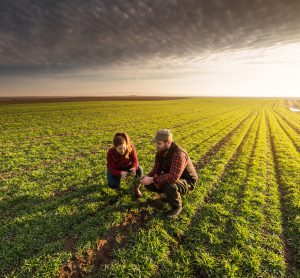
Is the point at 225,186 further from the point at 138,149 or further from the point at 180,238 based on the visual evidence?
the point at 138,149

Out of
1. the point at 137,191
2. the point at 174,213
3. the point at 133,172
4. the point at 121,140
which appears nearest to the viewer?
the point at 174,213

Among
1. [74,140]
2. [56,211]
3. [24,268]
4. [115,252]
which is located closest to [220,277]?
[115,252]

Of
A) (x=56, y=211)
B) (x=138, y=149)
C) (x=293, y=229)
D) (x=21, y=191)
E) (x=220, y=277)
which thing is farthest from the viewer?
(x=138, y=149)

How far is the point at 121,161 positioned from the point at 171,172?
2215 mm

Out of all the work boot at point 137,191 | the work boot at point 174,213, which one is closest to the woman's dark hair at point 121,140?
the work boot at point 137,191

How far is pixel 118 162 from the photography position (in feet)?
22.1

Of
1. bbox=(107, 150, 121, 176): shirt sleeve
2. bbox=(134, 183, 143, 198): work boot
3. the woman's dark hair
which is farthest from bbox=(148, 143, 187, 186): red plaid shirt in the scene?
bbox=(107, 150, 121, 176): shirt sleeve

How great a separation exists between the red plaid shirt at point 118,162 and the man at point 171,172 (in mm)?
1157

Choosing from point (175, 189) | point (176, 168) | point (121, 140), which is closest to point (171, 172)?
point (176, 168)

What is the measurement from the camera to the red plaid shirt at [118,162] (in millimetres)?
6648

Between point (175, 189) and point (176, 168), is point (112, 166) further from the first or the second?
point (176, 168)

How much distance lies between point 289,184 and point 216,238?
214 inches

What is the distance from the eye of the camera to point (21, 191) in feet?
24.2

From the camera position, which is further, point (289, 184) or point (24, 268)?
point (289, 184)
